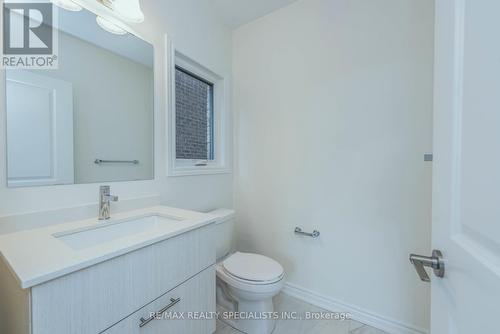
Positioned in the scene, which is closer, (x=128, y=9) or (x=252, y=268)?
(x=128, y=9)

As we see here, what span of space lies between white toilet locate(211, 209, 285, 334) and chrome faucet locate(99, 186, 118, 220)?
75 centimetres

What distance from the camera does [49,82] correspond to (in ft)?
3.17

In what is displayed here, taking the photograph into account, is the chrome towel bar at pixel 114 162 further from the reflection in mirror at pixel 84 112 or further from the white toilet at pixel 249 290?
the white toilet at pixel 249 290

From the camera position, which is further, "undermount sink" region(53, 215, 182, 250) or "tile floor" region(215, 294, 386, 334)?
"tile floor" region(215, 294, 386, 334)

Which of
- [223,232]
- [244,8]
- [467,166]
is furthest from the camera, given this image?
[244,8]

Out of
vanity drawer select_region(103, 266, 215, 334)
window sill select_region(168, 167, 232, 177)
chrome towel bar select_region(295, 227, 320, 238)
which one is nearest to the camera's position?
vanity drawer select_region(103, 266, 215, 334)

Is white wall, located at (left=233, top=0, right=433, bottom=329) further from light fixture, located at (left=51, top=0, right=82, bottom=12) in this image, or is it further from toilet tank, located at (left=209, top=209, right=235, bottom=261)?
light fixture, located at (left=51, top=0, right=82, bottom=12)

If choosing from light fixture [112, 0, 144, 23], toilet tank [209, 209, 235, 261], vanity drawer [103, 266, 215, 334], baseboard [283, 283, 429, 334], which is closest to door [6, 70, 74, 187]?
light fixture [112, 0, 144, 23]

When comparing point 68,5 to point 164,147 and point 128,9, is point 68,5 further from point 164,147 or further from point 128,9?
point 164,147

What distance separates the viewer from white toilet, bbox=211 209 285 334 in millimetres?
1295

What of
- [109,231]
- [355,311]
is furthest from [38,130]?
[355,311]

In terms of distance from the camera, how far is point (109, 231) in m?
1.04

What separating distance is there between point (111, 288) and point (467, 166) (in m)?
1.00

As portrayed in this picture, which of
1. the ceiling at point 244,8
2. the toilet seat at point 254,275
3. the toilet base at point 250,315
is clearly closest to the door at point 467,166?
the toilet seat at point 254,275
